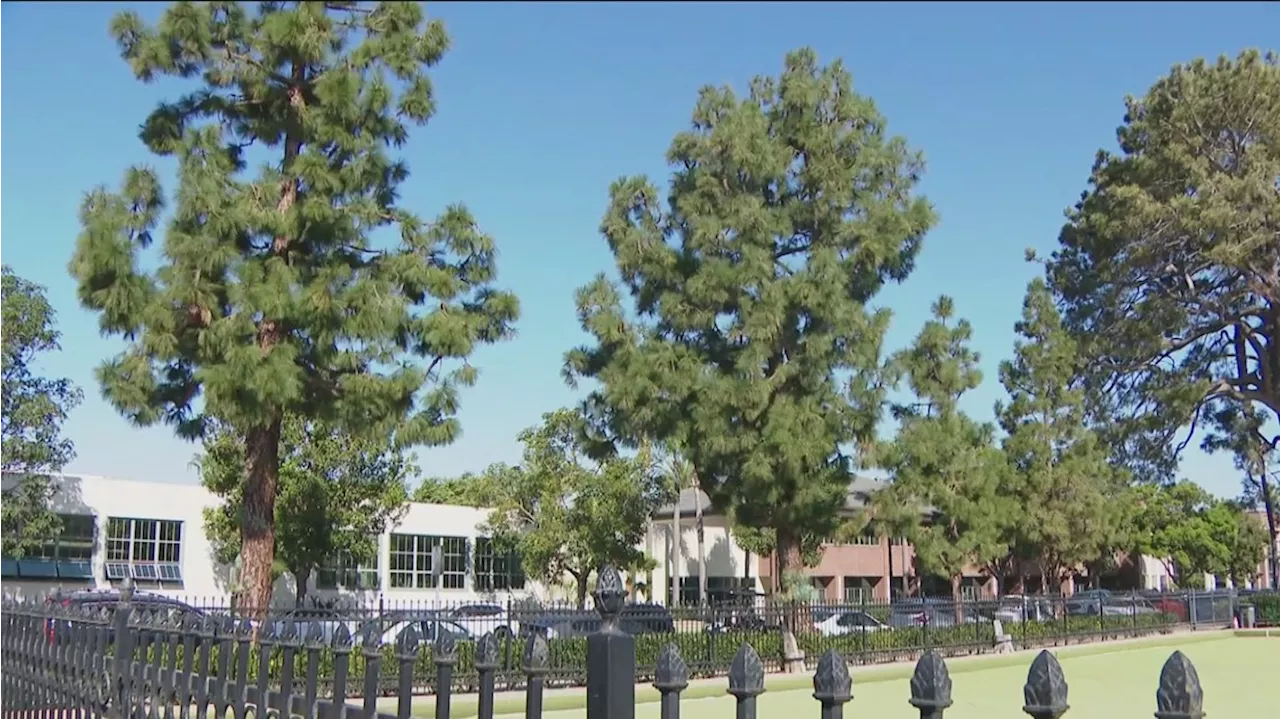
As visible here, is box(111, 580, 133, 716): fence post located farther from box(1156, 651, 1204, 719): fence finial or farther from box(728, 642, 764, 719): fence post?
box(1156, 651, 1204, 719): fence finial

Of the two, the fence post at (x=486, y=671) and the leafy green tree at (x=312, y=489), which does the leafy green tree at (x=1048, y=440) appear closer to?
the leafy green tree at (x=312, y=489)

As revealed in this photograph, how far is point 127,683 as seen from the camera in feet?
18.2

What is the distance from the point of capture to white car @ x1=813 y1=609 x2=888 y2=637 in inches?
920

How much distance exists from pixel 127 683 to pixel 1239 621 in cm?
3988

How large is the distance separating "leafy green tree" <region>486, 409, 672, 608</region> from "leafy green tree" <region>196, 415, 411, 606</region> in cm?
613

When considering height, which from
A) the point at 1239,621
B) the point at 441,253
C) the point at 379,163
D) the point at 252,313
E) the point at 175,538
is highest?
the point at 379,163

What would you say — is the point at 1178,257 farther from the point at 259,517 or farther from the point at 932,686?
the point at 932,686

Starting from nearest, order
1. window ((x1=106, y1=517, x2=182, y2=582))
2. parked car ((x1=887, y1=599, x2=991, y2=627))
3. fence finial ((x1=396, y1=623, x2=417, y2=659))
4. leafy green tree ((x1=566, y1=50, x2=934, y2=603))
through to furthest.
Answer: fence finial ((x1=396, y1=623, x2=417, y2=659)), leafy green tree ((x1=566, y1=50, x2=934, y2=603)), parked car ((x1=887, y1=599, x2=991, y2=627)), window ((x1=106, y1=517, x2=182, y2=582))

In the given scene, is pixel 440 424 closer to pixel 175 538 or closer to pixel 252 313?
pixel 252 313

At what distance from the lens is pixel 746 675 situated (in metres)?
3.06

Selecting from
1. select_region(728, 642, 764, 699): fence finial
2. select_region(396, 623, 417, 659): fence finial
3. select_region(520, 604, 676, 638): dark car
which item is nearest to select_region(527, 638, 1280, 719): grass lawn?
select_region(520, 604, 676, 638): dark car

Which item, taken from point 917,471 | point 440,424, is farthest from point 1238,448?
point 440,424

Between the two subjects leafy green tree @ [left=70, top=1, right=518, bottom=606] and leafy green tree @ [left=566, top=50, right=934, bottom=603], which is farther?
leafy green tree @ [left=566, top=50, right=934, bottom=603]

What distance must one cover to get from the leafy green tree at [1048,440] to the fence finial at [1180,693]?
3443cm
